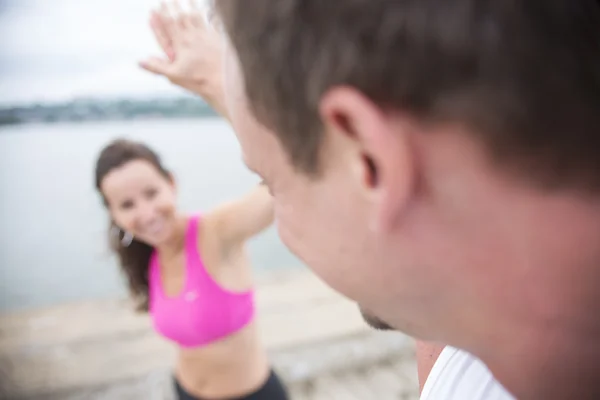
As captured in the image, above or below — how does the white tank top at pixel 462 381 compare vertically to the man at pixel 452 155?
below

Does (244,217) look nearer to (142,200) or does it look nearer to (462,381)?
(142,200)

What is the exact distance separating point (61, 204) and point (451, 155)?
80.1 inches

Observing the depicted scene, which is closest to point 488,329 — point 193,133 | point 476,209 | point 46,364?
point 476,209

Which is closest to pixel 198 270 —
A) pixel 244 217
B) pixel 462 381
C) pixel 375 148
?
pixel 244 217

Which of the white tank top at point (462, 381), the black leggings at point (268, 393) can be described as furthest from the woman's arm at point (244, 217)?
the white tank top at point (462, 381)

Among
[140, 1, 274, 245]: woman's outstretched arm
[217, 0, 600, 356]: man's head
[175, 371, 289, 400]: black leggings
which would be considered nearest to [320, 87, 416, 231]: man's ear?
[217, 0, 600, 356]: man's head

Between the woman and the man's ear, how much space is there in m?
0.90

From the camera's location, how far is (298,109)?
0.25 m

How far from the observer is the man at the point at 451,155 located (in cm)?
21

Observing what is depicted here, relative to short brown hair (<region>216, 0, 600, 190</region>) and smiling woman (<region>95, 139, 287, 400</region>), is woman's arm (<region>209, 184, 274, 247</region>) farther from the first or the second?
short brown hair (<region>216, 0, 600, 190</region>)

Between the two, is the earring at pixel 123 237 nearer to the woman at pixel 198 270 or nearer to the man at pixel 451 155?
the woman at pixel 198 270

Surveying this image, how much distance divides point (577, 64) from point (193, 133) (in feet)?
6.70

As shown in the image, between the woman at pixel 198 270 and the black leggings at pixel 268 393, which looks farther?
the black leggings at pixel 268 393

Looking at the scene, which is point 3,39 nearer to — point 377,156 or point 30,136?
point 30,136
